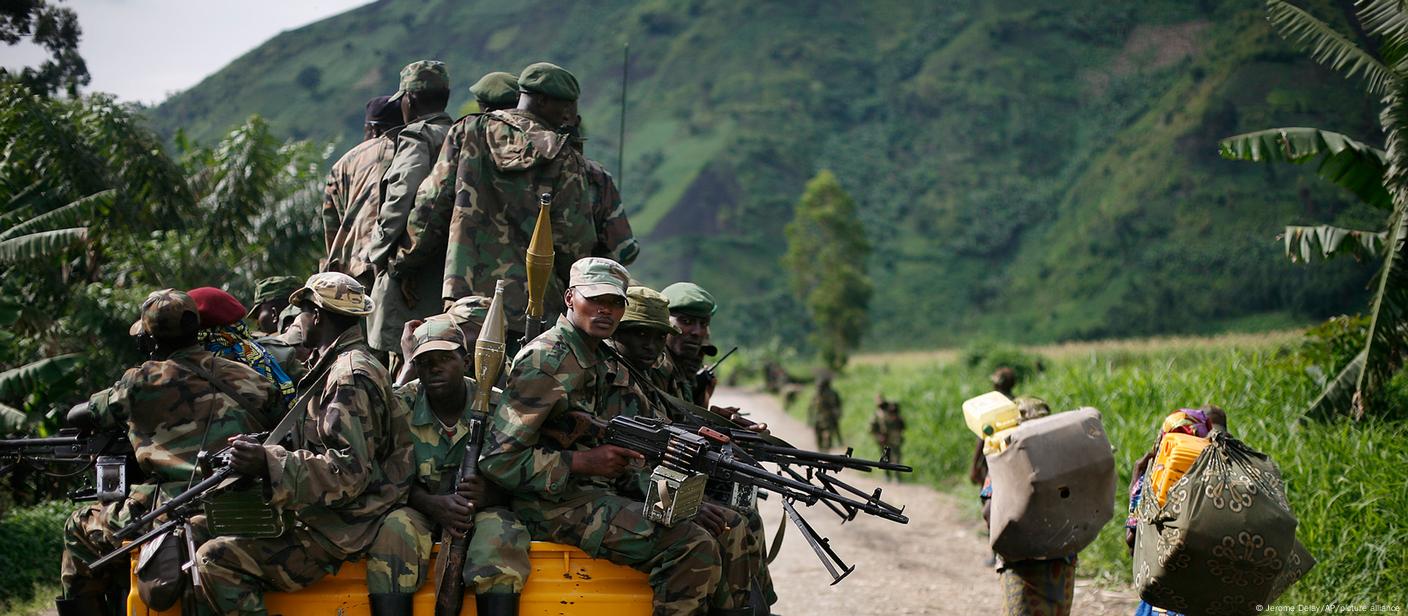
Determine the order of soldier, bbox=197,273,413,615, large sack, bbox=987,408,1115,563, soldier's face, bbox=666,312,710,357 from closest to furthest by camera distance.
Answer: soldier, bbox=197,273,413,615 → large sack, bbox=987,408,1115,563 → soldier's face, bbox=666,312,710,357

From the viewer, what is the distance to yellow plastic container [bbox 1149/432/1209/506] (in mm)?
→ 6414

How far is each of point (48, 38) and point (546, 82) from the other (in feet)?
35.5

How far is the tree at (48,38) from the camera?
45.6 feet

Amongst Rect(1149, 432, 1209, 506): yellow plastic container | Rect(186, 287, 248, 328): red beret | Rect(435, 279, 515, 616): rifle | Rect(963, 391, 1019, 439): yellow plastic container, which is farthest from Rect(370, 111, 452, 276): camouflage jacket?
Rect(1149, 432, 1209, 506): yellow plastic container

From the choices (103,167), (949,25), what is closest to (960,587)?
(103,167)

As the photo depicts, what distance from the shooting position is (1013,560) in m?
6.68

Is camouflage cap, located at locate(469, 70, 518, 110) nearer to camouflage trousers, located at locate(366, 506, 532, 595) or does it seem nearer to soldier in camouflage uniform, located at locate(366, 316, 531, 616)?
soldier in camouflage uniform, located at locate(366, 316, 531, 616)

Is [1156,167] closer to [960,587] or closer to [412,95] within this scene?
[960,587]

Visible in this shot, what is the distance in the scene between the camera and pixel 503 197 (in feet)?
23.4

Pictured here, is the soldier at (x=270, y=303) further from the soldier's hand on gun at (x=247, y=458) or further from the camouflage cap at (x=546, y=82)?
the soldier's hand on gun at (x=247, y=458)

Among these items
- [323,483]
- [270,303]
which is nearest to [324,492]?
[323,483]

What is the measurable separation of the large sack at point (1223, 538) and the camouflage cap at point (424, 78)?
4.54 m

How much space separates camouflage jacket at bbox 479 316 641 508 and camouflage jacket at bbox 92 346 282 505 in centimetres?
109

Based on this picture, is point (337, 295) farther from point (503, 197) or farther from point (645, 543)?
point (645, 543)
